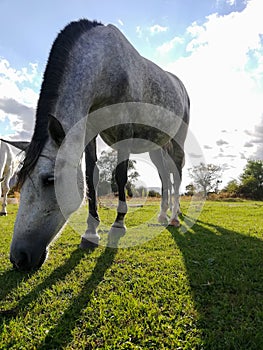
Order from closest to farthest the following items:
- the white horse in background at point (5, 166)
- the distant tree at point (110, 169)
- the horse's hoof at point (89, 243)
→ the horse's hoof at point (89, 243) < the distant tree at point (110, 169) < the white horse in background at point (5, 166)

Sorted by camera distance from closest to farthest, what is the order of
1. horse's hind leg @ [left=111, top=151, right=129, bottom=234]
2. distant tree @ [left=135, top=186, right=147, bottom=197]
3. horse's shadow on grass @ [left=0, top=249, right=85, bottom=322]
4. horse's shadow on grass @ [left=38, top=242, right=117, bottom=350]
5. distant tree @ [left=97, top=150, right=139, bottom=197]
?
horse's shadow on grass @ [left=38, top=242, right=117, bottom=350]
horse's shadow on grass @ [left=0, top=249, right=85, bottom=322]
horse's hind leg @ [left=111, top=151, right=129, bottom=234]
distant tree @ [left=97, top=150, right=139, bottom=197]
distant tree @ [left=135, top=186, right=147, bottom=197]

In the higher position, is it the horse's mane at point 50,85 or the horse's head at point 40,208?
the horse's mane at point 50,85

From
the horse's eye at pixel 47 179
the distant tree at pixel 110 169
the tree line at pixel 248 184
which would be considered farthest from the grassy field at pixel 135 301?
the tree line at pixel 248 184

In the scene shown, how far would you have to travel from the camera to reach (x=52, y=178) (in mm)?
2234

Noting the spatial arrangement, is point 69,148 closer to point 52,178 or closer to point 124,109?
point 52,178

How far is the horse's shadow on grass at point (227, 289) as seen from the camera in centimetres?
167

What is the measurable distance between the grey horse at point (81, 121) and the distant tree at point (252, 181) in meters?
40.0

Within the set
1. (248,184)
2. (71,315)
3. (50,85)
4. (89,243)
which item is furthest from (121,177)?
(248,184)

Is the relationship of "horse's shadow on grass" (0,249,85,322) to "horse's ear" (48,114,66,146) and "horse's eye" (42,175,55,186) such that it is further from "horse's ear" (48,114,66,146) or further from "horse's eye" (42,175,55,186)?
"horse's ear" (48,114,66,146)

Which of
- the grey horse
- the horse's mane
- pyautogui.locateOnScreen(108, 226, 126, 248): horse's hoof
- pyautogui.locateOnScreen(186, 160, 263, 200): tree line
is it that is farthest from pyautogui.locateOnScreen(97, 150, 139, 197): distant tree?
pyautogui.locateOnScreen(186, 160, 263, 200): tree line

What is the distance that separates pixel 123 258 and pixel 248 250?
6.14 ft

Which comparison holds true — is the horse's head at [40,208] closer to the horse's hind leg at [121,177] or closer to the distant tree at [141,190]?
the horse's hind leg at [121,177]

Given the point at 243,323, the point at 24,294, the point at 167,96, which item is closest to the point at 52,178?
the point at 24,294

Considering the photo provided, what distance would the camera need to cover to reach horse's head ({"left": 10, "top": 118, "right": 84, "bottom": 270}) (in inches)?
83.5
